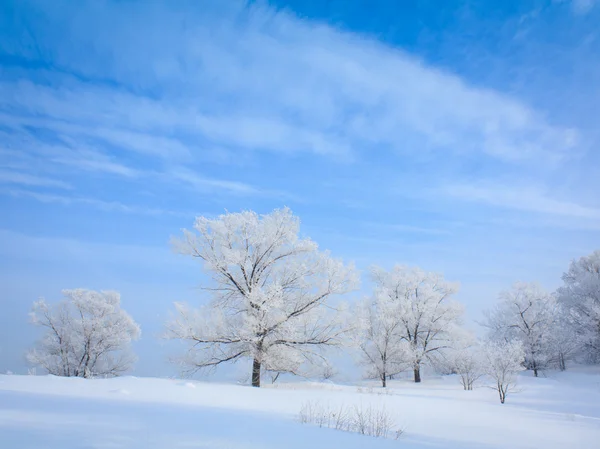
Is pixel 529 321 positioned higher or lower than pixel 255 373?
higher

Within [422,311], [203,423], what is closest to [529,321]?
[422,311]

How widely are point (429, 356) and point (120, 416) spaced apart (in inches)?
1226

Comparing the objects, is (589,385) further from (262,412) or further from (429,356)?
(262,412)

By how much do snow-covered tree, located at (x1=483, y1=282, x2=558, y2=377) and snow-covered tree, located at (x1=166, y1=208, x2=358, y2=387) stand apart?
83.2 feet

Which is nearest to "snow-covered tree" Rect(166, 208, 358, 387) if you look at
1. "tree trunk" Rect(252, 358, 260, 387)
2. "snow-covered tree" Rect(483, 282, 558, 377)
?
"tree trunk" Rect(252, 358, 260, 387)

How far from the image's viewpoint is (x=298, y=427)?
636 cm

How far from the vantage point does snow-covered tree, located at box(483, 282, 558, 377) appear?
109 feet

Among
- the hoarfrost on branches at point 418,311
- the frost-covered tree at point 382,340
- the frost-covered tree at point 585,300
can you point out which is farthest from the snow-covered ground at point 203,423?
the frost-covered tree at point 585,300

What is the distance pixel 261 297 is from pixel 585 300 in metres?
32.8

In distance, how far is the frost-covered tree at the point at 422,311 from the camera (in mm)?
31469

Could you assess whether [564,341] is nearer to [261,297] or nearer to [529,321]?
[529,321]

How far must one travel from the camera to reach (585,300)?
33.3m

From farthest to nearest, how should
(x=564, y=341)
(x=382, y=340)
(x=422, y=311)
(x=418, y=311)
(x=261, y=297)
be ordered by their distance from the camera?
1. (x=564, y=341)
2. (x=418, y=311)
3. (x=422, y=311)
4. (x=382, y=340)
5. (x=261, y=297)

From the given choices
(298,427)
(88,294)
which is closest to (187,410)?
(298,427)
